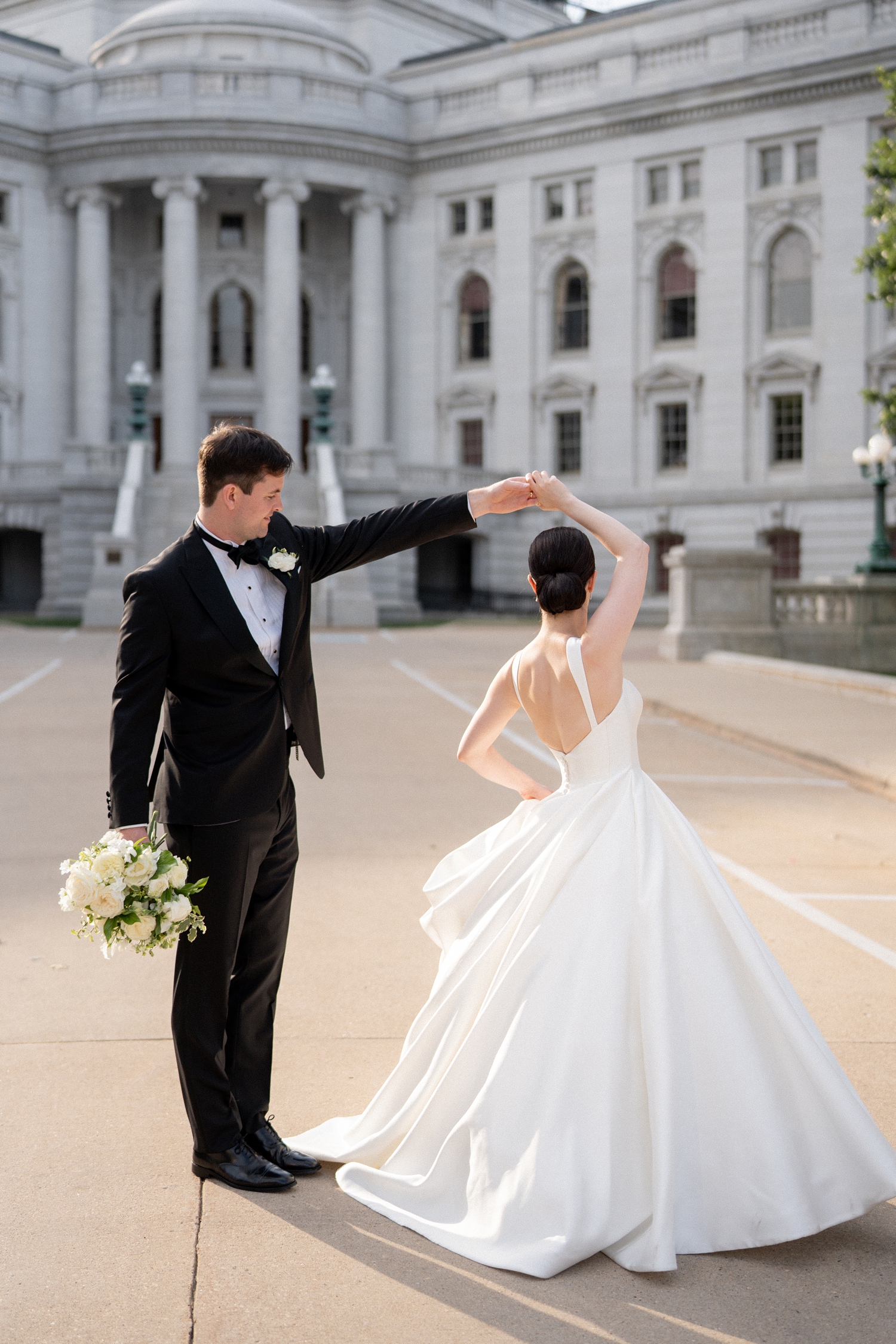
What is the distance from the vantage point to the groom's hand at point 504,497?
436 cm

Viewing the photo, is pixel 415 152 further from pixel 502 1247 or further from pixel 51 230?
pixel 502 1247

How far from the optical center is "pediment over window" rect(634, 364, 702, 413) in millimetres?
53812

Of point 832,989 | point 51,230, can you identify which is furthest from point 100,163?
point 832,989

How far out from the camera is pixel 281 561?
13.8 feet

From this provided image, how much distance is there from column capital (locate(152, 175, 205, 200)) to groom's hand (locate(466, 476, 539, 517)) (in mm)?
55859

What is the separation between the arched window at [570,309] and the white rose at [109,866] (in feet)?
180

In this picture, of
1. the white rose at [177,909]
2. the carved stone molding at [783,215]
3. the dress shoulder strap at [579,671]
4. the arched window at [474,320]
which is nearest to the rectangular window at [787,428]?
the carved stone molding at [783,215]

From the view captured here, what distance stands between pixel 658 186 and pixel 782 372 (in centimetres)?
904

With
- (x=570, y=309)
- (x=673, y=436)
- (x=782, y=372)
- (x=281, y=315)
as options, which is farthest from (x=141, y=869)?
(x=281, y=315)

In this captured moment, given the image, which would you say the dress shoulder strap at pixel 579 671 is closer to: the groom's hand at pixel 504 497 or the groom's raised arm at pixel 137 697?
the groom's hand at pixel 504 497

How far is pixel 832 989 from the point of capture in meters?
6.34

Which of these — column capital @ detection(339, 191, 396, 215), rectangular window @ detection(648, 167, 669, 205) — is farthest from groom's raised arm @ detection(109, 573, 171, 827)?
column capital @ detection(339, 191, 396, 215)

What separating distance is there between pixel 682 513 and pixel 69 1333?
52.0 m

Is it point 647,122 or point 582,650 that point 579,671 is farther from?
point 647,122
